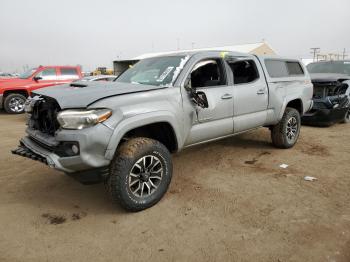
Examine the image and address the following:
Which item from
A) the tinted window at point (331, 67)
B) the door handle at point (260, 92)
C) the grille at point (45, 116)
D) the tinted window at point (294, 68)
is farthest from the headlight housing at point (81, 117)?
the tinted window at point (331, 67)

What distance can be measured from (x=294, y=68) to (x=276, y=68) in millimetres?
654

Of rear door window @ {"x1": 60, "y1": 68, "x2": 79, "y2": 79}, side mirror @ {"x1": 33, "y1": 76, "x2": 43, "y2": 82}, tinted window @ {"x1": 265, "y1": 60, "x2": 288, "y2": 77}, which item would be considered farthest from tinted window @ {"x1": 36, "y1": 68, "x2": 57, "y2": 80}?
tinted window @ {"x1": 265, "y1": 60, "x2": 288, "y2": 77}

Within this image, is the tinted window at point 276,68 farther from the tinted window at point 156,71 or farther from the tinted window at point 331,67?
the tinted window at point 331,67

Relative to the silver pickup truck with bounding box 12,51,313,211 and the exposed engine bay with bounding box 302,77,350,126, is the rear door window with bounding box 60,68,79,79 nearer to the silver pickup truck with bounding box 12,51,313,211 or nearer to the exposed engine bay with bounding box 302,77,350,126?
the silver pickup truck with bounding box 12,51,313,211

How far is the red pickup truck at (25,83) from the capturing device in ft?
36.0

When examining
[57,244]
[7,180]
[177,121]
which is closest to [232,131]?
[177,121]

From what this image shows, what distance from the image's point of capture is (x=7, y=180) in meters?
4.19

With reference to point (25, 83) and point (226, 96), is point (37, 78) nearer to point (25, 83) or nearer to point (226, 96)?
point (25, 83)

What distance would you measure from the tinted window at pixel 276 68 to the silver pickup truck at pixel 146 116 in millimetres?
90

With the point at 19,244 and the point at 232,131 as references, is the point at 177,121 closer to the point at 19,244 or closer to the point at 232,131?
the point at 232,131

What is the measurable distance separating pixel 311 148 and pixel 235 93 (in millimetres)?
2309

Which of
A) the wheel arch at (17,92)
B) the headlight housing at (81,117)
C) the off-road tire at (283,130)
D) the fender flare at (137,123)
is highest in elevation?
the headlight housing at (81,117)

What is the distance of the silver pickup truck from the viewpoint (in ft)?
9.60

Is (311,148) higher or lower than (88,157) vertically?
lower
